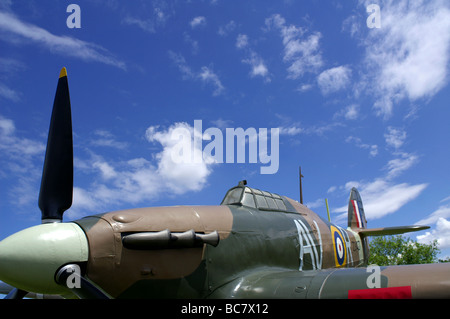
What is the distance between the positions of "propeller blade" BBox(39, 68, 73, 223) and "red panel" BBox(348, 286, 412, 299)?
4.47 m

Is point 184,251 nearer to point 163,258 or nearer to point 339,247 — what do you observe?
point 163,258

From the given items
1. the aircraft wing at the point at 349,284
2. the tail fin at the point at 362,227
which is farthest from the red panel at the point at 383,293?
the tail fin at the point at 362,227

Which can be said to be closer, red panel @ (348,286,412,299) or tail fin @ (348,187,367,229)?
red panel @ (348,286,412,299)

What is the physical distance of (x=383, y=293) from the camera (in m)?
4.55

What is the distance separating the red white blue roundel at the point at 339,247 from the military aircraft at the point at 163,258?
3213 mm

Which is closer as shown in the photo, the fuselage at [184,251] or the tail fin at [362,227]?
the fuselage at [184,251]

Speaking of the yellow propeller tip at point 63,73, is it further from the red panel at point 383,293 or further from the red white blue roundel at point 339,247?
the red white blue roundel at point 339,247

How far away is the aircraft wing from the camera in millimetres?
4395

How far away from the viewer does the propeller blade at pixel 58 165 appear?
213 inches

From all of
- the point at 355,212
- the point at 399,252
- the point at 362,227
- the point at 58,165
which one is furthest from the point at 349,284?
the point at 399,252

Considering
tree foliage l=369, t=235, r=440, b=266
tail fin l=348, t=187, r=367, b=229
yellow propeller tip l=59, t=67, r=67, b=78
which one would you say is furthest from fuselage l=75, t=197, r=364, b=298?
tree foliage l=369, t=235, r=440, b=266

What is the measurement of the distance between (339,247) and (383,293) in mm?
5691

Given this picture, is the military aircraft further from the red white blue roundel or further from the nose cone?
the red white blue roundel
